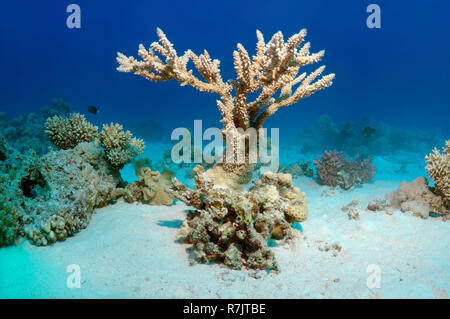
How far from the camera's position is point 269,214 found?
11.1 feet

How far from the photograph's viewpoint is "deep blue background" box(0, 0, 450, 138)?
245 feet

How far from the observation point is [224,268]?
295 cm

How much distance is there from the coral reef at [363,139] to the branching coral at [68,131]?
14.2m

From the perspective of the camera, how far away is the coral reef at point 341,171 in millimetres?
6930

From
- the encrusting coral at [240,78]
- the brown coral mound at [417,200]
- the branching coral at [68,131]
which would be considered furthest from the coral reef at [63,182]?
the brown coral mound at [417,200]

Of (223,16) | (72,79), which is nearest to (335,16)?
(223,16)

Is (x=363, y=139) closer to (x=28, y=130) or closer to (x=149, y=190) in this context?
(x=149, y=190)

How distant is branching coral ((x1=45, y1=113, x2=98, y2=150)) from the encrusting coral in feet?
7.31

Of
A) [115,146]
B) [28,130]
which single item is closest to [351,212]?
[115,146]

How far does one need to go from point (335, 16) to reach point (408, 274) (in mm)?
133514

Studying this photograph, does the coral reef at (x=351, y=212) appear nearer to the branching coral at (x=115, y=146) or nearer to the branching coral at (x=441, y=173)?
the branching coral at (x=441, y=173)

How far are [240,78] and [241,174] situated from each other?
1.60 metres
